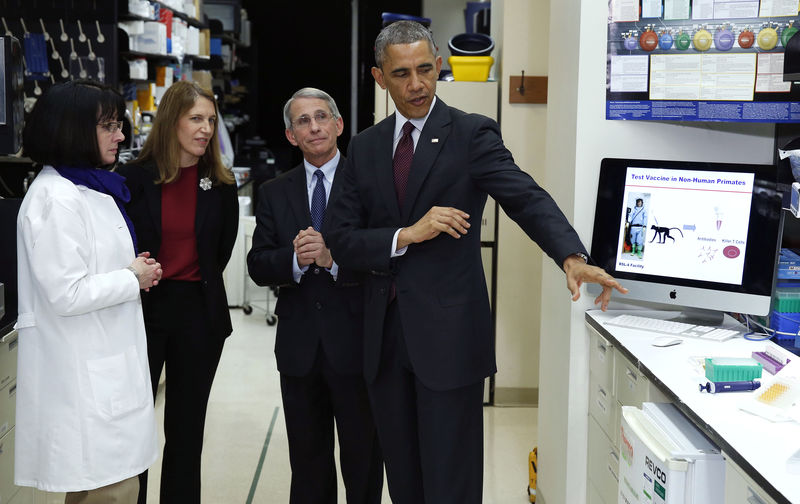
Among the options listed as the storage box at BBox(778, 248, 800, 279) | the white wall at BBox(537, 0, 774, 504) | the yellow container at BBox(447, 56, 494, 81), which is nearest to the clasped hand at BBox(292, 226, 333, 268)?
the white wall at BBox(537, 0, 774, 504)

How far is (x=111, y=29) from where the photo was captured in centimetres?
472

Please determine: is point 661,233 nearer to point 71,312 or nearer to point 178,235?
point 178,235

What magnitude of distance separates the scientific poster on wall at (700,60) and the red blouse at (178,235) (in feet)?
4.66

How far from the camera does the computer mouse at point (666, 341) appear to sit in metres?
2.41

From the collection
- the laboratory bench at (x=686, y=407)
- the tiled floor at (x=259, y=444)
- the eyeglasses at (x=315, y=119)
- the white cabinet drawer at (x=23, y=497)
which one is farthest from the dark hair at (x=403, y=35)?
the tiled floor at (x=259, y=444)

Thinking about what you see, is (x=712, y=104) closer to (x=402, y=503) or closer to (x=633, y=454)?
(x=633, y=454)

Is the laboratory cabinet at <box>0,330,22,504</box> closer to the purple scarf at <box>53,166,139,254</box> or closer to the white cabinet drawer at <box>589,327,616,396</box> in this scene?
the purple scarf at <box>53,166,139,254</box>

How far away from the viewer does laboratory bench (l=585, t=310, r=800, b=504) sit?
5.29 feet

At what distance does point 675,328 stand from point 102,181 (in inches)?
67.5

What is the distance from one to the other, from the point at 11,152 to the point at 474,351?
1627 millimetres

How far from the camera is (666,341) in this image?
2426mm

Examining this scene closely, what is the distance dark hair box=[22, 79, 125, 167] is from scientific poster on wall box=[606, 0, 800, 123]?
159 centimetres

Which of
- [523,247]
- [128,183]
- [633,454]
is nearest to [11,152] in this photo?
[128,183]

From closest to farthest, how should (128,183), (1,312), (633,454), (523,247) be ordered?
(633,454) → (1,312) → (128,183) → (523,247)
